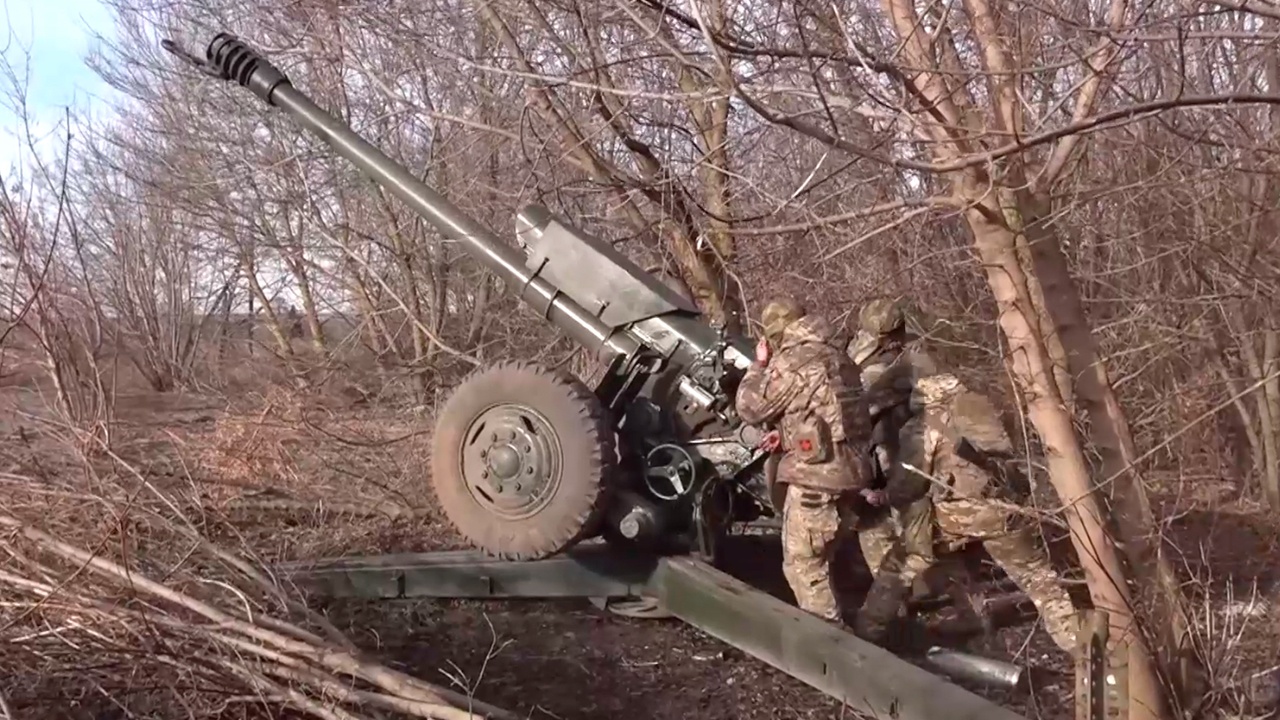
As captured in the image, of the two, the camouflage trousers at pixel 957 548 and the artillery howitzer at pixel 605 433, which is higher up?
the artillery howitzer at pixel 605 433

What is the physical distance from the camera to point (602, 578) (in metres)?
5.79

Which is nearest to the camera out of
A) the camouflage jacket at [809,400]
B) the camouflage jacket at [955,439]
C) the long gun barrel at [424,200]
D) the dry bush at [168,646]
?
the dry bush at [168,646]

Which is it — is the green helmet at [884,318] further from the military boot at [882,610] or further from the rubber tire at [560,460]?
the rubber tire at [560,460]

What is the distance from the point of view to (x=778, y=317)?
5.58m

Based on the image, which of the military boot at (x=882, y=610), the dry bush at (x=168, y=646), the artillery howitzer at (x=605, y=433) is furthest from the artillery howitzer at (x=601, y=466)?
the dry bush at (x=168, y=646)

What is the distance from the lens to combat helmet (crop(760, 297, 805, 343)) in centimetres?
558

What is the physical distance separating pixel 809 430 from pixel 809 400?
135 millimetres

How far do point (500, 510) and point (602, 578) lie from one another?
1.90 feet

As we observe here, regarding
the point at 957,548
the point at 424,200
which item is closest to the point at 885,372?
the point at 957,548

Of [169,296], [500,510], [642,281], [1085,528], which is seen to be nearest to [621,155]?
[642,281]

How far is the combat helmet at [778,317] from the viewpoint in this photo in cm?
558

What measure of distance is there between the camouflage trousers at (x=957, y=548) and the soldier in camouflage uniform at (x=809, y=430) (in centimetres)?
33

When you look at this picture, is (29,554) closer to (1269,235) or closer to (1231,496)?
(1269,235)

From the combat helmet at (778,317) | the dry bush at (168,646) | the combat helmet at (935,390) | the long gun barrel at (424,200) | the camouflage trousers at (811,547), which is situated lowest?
the camouflage trousers at (811,547)
